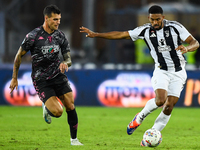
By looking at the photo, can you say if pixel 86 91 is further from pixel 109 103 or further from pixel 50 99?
pixel 50 99

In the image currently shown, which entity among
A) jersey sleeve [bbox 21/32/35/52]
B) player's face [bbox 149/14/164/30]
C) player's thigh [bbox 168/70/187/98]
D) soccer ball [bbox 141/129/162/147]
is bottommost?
soccer ball [bbox 141/129/162/147]

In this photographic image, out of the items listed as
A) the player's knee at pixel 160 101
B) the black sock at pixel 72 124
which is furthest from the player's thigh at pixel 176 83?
the black sock at pixel 72 124

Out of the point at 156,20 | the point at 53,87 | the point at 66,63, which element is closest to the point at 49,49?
the point at 66,63

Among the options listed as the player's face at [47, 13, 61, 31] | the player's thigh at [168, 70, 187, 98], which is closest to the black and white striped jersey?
the player's thigh at [168, 70, 187, 98]

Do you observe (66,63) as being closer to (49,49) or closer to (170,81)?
(49,49)

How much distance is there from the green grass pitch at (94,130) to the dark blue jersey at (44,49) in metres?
1.07

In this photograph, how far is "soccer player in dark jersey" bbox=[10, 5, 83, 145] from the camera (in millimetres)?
6473

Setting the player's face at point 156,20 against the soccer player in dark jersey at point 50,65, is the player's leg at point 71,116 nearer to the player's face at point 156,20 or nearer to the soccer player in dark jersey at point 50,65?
the soccer player in dark jersey at point 50,65

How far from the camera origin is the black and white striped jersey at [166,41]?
675 cm

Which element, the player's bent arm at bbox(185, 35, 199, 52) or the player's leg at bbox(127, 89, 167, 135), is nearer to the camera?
the player's bent arm at bbox(185, 35, 199, 52)

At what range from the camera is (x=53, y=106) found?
641 centimetres

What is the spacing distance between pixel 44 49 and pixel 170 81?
1.98m

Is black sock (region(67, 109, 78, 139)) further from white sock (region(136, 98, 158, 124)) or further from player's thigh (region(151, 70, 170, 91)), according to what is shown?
player's thigh (region(151, 70, 170, 91))

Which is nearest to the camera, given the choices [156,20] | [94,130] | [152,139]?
[152,139]
